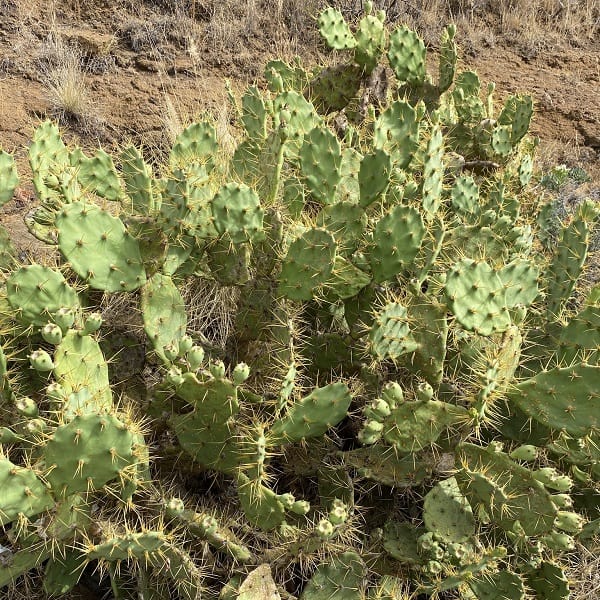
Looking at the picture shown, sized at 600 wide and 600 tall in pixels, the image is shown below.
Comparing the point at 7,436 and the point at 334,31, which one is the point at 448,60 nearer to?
the point at 334,31

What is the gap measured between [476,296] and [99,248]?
4.39ft

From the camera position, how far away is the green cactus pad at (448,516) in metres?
2.27

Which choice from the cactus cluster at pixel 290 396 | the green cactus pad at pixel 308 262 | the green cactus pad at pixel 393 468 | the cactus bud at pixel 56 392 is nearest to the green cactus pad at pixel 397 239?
the cactus cluster at pixel 290 396

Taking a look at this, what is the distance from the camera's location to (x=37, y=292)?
2207 mm

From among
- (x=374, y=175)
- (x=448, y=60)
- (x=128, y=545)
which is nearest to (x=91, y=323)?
(x=128, y=545)

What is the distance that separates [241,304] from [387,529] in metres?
1.07

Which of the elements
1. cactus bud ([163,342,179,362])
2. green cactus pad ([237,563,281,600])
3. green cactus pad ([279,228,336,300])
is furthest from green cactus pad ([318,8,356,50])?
green cactus pad ([237,563,281,600])

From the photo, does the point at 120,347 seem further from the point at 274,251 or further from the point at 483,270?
the point at 483,270

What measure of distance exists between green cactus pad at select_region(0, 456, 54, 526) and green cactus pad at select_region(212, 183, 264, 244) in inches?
42.2

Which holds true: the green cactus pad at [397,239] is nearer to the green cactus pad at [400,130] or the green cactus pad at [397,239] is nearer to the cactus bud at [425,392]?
the cactus bud at [425,392]

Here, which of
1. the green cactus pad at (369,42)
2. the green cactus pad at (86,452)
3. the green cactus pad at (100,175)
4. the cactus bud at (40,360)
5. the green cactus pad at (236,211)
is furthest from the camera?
the green cactus pad at (369,42)

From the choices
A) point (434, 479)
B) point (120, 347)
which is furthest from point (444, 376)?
point (120, 347)

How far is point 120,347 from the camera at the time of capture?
8.71ft

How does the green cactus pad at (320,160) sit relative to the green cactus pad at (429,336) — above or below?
above
